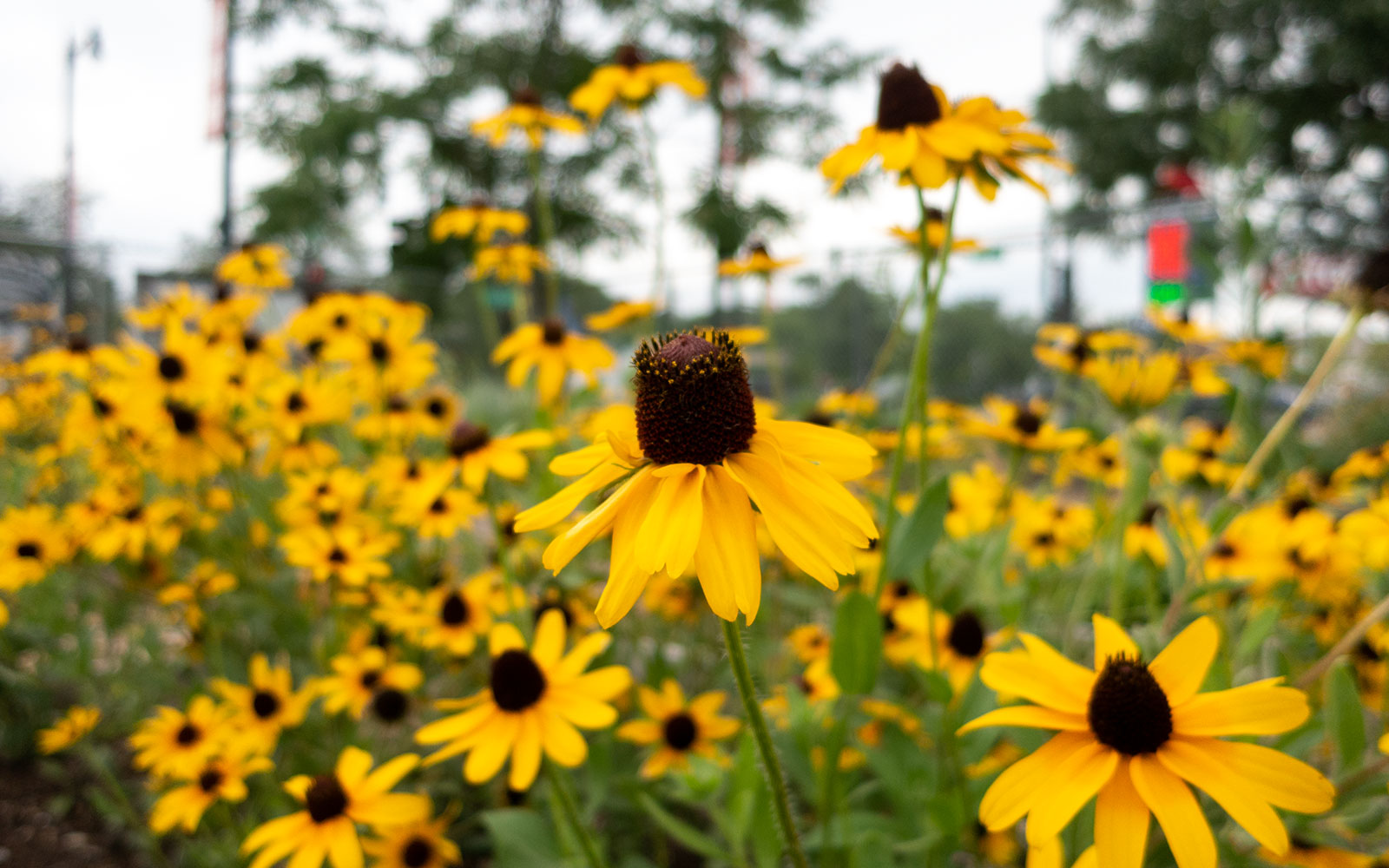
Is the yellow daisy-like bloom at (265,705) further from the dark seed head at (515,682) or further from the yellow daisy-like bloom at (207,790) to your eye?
the dark seed head at (515,682)

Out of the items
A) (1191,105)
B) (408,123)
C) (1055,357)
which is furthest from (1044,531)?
(1191,105)

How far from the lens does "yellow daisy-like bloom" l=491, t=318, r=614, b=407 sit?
1.96 meters

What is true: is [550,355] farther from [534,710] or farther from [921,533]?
[921,533]

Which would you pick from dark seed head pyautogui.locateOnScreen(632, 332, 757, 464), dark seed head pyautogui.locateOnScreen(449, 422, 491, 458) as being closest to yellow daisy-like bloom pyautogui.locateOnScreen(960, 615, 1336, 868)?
dark seed head pyautogui.locateOnScreen(632, 332, 757, 464)

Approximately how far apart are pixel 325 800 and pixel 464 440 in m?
0.62

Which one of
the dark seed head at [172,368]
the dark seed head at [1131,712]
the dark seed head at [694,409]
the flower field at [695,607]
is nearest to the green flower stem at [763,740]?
the flower field at [695,607]

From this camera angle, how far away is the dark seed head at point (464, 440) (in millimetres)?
1464

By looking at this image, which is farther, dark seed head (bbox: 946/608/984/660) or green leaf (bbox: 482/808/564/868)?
dark seed head (bbox: 946/608/984/660)

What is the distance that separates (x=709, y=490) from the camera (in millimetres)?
657

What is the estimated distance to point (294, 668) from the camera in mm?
2096

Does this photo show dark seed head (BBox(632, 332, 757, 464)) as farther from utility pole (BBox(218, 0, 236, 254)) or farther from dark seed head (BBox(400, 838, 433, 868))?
utility pole (BBox(218, 0, 236, 254))

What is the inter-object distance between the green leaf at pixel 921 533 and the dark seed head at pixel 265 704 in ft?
4.39

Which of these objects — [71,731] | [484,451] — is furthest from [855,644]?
[71,731]

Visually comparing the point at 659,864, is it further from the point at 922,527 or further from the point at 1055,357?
the point at 1055,357
